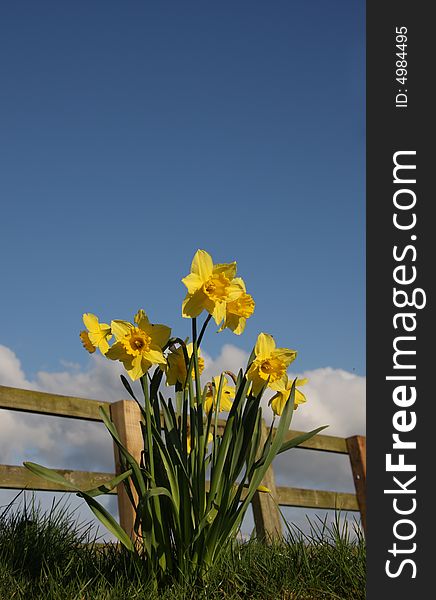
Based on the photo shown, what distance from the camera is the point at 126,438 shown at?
15.9ft

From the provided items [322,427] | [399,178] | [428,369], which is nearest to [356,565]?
[322,427]

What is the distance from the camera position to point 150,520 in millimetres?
2768

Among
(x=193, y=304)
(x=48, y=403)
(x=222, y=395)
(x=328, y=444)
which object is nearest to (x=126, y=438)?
(x=48, y=403)

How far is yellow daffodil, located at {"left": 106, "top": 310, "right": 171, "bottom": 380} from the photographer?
2768 mm

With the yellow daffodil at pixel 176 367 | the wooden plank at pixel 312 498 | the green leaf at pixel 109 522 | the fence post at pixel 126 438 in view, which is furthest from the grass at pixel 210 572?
the wooden plank at pixel 312 498

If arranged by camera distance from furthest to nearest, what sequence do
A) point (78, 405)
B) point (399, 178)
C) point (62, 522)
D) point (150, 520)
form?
point (78, 405), point (62, 522), point (399, 178), point (150, 520)

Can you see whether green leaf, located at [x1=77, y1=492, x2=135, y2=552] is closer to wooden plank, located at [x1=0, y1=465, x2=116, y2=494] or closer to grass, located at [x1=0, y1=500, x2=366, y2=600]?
grass, located at [x1=0, y1=500, x2=366, y2=600]

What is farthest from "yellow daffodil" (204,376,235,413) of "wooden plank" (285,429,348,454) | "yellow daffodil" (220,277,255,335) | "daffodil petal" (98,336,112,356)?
"wooden plank" (285,429,348,454)

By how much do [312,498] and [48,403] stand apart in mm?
2686

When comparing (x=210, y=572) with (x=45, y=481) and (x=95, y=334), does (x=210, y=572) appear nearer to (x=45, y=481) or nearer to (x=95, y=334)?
(x=95, y=334)

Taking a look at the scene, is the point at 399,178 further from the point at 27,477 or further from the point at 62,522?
the point at 27,477

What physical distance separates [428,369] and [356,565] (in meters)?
0.84

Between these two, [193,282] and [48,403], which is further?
[48,403]

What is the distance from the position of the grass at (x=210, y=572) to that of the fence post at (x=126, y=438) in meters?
1.33
